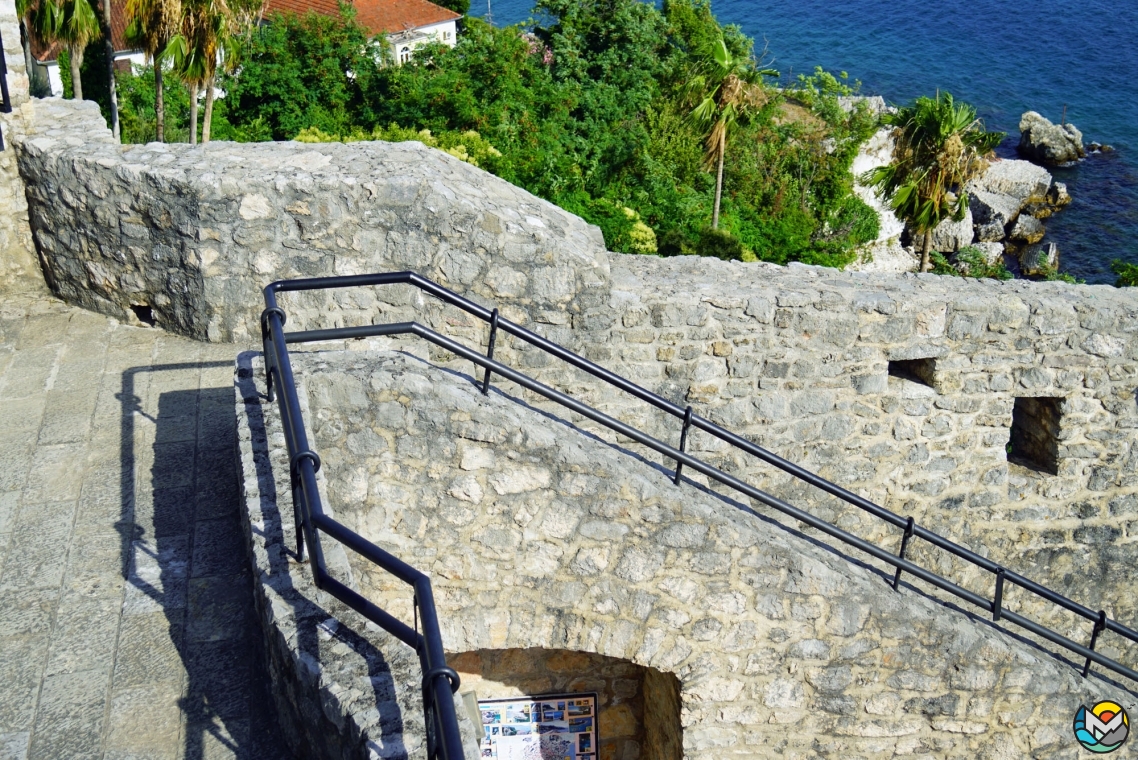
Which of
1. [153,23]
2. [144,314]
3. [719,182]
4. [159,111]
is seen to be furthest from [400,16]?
[144,314]

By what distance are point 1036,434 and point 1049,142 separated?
25.2 m

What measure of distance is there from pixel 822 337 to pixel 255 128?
12.5 metres

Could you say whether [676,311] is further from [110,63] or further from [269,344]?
[110,63]

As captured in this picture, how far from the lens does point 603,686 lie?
6.75m

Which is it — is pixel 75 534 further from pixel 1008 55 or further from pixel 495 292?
pixel 1008 55

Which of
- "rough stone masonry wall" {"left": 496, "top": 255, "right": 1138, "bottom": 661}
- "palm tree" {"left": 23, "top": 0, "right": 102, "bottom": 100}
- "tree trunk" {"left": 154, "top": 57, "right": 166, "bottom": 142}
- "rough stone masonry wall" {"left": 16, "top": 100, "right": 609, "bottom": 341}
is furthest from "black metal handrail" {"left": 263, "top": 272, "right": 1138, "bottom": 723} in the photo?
"palm tree" {"left": 23, "top": 0, "right": 102, "bottom": 100}

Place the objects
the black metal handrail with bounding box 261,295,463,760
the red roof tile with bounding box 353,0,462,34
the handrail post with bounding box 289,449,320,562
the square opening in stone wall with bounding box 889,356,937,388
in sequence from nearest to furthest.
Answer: the black metal handrail with bounding box 261,295,463,760
the handrail post with bounding box 289,449,320,562
the square opening in stone wall with bounding box 889,356,937,388
the red roof tile with bounding box 353,0,462,34

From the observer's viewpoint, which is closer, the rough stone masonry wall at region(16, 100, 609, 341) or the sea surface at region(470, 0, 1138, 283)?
the rough stone masonry wall at region(16, 100, 609, 341)

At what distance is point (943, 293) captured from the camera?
22.2 feet

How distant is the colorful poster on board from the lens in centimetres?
662

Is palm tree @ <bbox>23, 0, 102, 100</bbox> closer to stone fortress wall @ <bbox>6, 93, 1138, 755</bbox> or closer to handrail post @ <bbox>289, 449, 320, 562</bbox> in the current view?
stone fortress wall @ <bbox>6, 93, 1138, 755</bbox>

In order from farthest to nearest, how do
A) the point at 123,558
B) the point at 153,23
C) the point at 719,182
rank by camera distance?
the point at 719,182, the point at 153,23, the point at 123,558

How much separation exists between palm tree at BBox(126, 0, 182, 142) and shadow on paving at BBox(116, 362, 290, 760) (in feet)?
29.0

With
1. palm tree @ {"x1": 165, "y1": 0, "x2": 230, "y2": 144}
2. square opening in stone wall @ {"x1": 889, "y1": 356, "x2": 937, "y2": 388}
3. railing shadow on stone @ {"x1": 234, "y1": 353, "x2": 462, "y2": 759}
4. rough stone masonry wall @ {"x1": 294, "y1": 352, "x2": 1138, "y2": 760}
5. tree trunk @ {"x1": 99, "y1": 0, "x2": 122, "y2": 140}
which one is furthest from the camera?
tree trunk @ {"x1": 99, "y1": 0, "x2": 122, "y2": 140}
